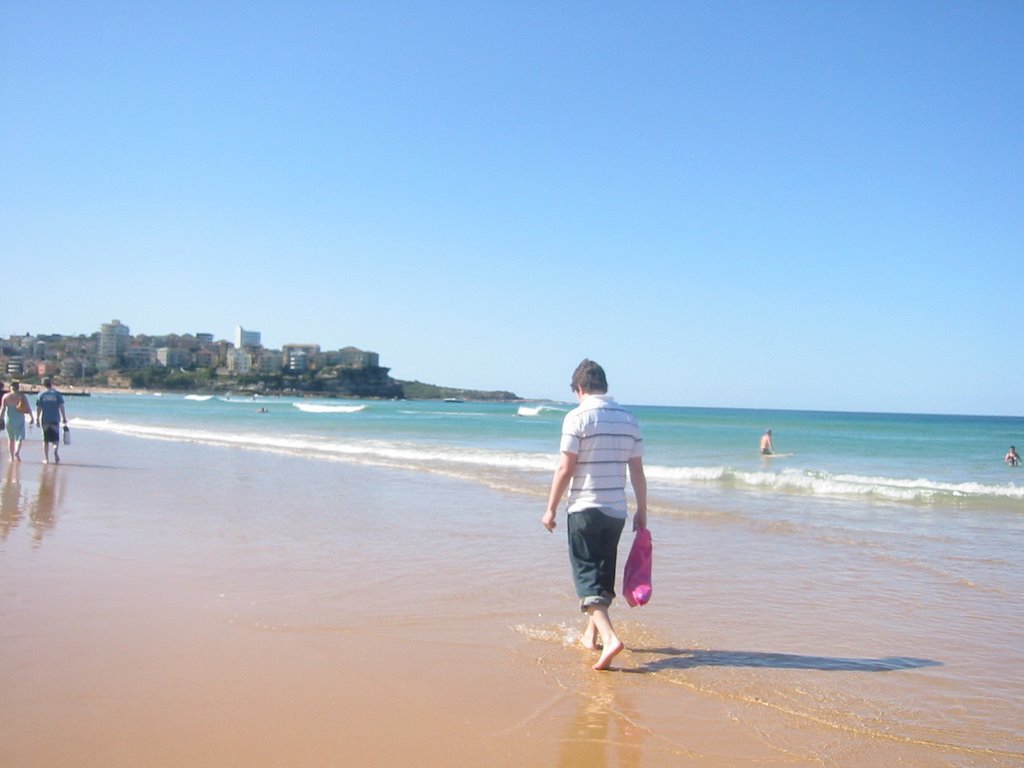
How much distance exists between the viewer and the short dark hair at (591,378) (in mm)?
4852

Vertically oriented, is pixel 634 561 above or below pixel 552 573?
above

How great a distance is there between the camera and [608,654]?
4508 mm

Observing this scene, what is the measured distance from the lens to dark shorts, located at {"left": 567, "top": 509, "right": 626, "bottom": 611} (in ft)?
15.4

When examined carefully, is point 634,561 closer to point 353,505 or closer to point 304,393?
point 353,505

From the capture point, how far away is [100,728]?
344 cm

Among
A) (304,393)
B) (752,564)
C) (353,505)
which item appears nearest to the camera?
(752,564)

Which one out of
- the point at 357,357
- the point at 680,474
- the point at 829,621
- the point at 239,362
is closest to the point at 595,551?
the point at 829,621

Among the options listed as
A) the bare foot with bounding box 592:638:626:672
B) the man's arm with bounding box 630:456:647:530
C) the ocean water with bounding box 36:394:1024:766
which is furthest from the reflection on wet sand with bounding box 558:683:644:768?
the man's arm with bounding box 630:456:647:530

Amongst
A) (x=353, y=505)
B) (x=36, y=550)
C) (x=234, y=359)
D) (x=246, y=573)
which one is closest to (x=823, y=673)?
(x=246, y=573)

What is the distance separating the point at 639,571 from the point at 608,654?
584 millimetres

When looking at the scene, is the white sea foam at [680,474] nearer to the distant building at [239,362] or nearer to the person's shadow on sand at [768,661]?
the person's shadow on sand at [768,661]

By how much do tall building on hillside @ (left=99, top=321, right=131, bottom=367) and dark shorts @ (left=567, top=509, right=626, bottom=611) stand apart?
161 meters

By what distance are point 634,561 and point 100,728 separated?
2968 mm

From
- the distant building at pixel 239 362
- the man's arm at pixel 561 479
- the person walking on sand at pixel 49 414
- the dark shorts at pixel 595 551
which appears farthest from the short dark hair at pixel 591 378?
the distant building at pixel 239 362
